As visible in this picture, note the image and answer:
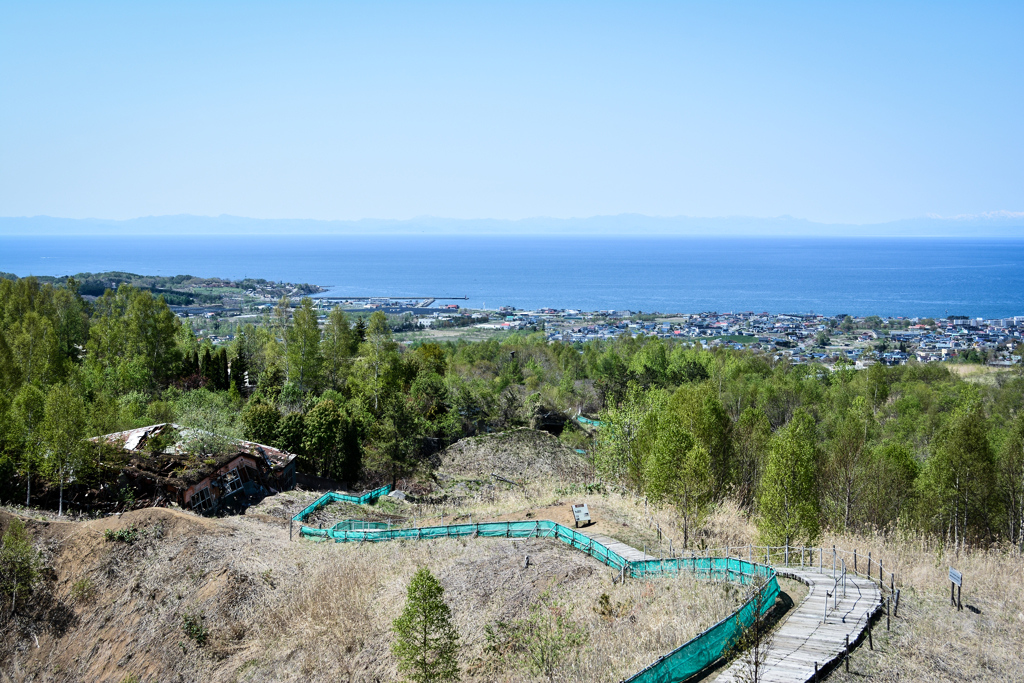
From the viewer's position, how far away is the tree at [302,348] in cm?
4878

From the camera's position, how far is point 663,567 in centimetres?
1902

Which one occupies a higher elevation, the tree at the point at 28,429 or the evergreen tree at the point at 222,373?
the tree at the point at 28,429

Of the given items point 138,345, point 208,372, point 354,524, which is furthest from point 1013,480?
point 138,345

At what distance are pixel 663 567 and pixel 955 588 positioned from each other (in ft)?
21.2

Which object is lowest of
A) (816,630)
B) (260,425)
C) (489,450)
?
(489,450)

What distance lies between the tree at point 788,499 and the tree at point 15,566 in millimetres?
22188

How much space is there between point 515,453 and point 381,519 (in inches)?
547

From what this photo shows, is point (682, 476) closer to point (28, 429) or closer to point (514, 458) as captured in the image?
point (514, 458)

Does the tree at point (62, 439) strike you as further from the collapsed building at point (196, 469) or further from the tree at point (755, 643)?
the tree at point (755, 643)

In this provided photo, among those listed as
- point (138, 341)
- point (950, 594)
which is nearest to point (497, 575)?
point (950, 594)

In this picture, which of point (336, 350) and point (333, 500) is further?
point (336, 350)

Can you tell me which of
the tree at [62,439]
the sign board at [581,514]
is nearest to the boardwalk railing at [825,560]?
the sign board at [581,514]

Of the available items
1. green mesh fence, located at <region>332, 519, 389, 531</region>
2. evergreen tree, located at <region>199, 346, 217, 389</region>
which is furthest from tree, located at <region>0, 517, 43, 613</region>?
evergreen tree, located at <region>199, 346, 217, 389</region>

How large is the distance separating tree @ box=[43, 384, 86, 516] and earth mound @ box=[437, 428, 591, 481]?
18.1m
